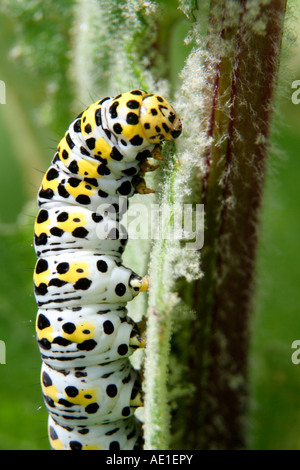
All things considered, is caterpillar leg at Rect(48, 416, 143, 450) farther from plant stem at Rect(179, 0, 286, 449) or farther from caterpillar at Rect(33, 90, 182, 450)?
plant stem at Rect(179, 0, 286, 449)

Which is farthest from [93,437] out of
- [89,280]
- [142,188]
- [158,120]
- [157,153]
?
[158,120]

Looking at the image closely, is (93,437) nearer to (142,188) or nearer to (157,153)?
(142,188)

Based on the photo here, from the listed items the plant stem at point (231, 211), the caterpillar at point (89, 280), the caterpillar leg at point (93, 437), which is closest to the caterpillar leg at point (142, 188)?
the caterpillar at point (89, 280)

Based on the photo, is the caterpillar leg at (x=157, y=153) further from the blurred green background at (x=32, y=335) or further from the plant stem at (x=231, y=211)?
the blurred green background at (x=32, y=335)

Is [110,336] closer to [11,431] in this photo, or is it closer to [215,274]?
[215,274]

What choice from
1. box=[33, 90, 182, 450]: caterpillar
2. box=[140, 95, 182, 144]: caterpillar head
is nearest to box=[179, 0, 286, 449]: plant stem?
box=[140, 95, 182, 144]: caterpillar head
